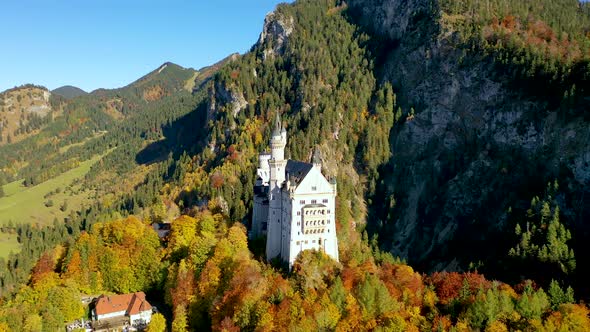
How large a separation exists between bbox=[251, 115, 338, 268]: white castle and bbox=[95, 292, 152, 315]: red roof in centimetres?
2057

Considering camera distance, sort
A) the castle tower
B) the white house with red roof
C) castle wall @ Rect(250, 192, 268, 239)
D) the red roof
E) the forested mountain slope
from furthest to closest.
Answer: castle wall @ Rect(250, 192, 268, 239) < the castle tower < the red roof < the white house with red roof < the forested mountain slope

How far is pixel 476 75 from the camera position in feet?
432

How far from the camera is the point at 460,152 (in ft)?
429

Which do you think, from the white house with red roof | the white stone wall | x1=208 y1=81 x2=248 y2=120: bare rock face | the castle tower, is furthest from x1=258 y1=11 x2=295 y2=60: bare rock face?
the white stone wall

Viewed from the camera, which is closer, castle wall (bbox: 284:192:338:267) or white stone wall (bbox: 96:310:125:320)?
castle wall (bbox: 284:192:338:267)

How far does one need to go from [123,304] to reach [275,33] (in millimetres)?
131153

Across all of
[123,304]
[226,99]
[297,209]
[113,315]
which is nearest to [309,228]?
[297,209]

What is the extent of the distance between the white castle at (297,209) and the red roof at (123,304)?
20574mm

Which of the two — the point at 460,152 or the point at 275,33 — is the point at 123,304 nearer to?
the point at 460,152

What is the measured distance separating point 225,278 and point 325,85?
92.5 meters

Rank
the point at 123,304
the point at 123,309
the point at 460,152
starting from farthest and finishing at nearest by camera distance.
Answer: the point at 460,152 < the point at 123,304 < the point at 123,309

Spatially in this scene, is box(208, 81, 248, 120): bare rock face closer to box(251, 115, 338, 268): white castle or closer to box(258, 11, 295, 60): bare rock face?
box(258, 11, 295, 60): bare rock face

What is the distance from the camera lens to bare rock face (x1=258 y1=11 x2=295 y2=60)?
610ft

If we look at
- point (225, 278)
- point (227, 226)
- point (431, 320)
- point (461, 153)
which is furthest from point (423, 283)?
point (461, 153)
